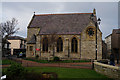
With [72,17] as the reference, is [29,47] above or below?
below

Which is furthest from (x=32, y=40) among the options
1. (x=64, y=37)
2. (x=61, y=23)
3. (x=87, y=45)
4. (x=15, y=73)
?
(x=15, y=73)

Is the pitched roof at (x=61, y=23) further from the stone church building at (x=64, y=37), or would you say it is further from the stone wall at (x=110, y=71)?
the stone wall at (x=110, y=71)

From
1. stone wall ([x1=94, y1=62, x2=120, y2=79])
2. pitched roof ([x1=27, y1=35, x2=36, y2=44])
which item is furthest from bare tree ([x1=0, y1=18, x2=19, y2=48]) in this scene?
stone wall ([x1=94, y1=62, x2=120, y2=79])

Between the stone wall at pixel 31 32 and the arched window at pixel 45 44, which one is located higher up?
the stone wall at pixel 31 32

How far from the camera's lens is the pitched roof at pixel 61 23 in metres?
36.7

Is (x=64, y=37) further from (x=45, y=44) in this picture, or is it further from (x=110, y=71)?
(x=110, y=71)

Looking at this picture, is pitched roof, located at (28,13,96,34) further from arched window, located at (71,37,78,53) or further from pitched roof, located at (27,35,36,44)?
pitched roof, located at (27,35,36,44)

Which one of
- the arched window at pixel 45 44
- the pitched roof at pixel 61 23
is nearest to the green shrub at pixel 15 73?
the pitched roof at pixel 61 23

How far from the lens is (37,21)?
139 feet

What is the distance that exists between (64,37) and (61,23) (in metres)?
5.10

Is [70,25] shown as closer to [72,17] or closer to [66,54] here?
[72,17]

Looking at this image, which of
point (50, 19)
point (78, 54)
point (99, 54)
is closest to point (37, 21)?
point (50, 19)

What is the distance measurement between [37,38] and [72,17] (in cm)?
1168

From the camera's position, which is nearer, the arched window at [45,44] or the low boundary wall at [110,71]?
the low boundary wall at [110,71]
